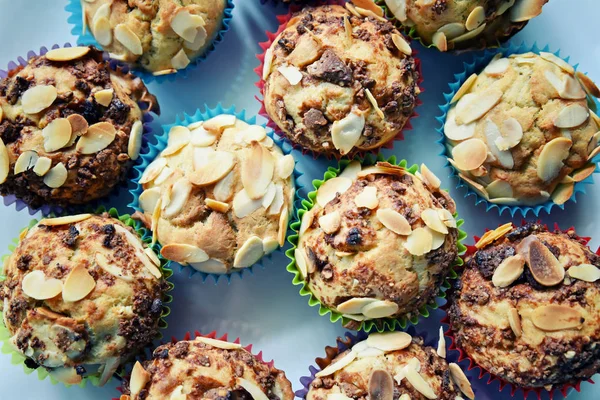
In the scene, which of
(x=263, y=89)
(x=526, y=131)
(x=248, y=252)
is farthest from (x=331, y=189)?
(x=526, y=131)

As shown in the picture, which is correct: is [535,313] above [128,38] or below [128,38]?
below

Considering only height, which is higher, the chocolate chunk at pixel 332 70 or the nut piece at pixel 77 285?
the chocolate chunk at pixel 332 70

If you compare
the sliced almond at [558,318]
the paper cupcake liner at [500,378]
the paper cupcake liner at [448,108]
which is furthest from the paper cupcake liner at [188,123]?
the sliced almond at [558,318]

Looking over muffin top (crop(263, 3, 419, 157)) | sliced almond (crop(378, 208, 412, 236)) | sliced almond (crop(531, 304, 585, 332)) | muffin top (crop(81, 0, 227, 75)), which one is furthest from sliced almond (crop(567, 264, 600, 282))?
muffin top (crop(81, 0, 227, 75))

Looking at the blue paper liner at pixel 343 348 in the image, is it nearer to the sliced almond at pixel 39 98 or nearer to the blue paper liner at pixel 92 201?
the blue paper liner at pixel 92 201

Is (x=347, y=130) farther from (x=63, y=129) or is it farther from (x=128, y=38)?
(x=63, y=129)

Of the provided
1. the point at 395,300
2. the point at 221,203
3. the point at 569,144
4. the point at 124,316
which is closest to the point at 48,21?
the point at 221,203
